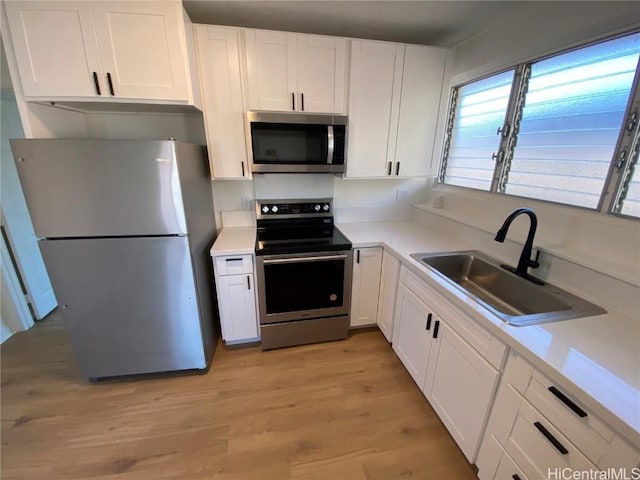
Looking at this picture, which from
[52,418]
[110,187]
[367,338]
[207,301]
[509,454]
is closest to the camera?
[509,454]

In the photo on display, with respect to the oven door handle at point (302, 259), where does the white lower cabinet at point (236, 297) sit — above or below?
below

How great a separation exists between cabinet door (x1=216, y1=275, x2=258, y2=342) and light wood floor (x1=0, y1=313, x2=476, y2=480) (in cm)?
20

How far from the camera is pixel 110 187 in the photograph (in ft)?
4.88

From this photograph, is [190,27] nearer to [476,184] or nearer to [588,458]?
[476,184]

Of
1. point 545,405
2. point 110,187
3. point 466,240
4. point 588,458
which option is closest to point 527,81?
point 466,240

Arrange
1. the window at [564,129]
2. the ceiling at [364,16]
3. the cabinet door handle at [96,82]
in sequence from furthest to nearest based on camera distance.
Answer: the ceiling at [364,16] → the cabinet door handle at [96,82] → the window at [564,129]

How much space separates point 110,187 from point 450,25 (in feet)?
8.13

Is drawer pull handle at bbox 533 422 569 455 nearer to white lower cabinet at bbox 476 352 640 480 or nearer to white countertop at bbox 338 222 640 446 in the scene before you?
white lower cabinet at bbox 476 352 640 480

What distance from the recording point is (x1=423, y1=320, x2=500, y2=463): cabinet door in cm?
121

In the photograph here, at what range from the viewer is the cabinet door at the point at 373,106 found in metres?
1.95

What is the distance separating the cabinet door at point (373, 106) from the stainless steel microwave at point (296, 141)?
0.51 feet

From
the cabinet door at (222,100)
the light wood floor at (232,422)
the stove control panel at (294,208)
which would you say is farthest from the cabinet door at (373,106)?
the light wood floor at (232,422)

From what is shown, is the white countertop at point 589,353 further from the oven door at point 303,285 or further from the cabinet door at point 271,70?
the cabinet door at point 271,70

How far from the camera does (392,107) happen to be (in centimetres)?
209
